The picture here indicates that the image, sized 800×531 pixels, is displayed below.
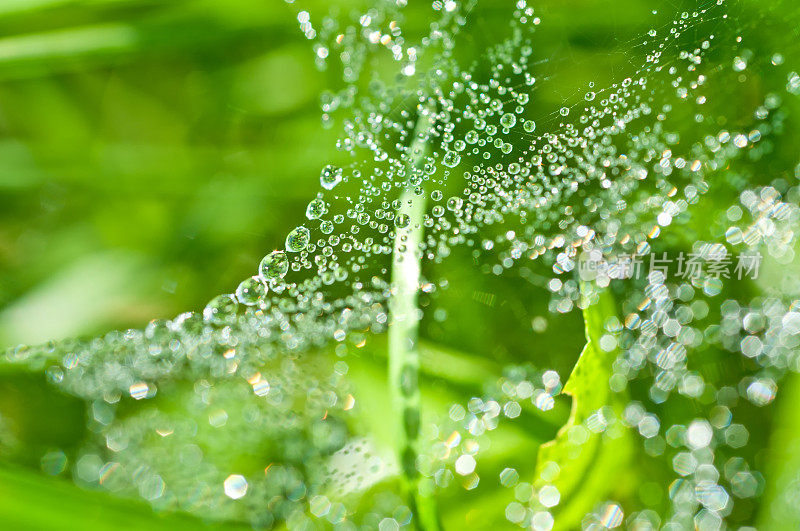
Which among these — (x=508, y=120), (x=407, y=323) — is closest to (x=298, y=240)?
(x=407, y=323)

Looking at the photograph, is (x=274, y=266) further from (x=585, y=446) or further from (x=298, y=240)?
(x=585, y=446)

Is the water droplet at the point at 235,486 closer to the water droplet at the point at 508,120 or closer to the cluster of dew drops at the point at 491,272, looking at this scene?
the cluster of dew drops at the point at 491,272

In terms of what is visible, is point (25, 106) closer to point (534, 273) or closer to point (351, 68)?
point (351, 68)

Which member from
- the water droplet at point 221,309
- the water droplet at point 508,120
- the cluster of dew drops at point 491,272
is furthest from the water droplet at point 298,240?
the water droplet at point 508,120

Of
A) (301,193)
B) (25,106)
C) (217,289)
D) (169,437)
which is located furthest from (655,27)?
(25,106)

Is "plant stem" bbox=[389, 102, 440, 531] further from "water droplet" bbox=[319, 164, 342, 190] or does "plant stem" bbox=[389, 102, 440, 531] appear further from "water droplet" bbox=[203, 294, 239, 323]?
"water droplet" bbox=[203, 294, 239, 323]

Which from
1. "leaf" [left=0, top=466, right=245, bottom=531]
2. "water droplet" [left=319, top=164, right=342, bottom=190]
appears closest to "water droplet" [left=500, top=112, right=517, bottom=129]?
"water droplet" [left=319, top=164, right=342, bottom=190]

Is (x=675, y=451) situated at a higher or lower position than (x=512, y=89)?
lower
